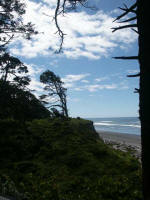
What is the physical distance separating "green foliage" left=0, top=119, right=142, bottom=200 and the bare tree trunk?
426 cm

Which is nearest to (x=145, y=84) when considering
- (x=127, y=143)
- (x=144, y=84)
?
(x=144, y=84)

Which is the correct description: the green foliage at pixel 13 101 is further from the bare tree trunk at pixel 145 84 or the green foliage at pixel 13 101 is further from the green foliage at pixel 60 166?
the bare tree trunk at pixel 145 84

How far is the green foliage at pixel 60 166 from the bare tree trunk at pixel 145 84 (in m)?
4.26

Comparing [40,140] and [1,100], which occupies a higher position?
[1,100]

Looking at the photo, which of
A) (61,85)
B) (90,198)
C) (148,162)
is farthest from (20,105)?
(61,85)

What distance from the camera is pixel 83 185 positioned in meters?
7.58

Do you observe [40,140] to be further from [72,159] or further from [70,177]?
[70,177]

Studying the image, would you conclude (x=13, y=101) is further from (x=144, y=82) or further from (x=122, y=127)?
(x=122, y=127)

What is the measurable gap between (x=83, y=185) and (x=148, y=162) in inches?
205

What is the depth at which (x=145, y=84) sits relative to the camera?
2916mm

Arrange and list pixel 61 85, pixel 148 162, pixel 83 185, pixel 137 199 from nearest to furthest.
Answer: pixel 148 162 → pixel 137 199 → pixel 83 185 → pixel 61 85

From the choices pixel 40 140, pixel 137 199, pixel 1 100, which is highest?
pixel 1 100

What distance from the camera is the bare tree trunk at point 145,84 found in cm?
287

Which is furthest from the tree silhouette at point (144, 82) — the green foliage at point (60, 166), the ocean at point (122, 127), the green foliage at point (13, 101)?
the ocean at point (122, 127)
